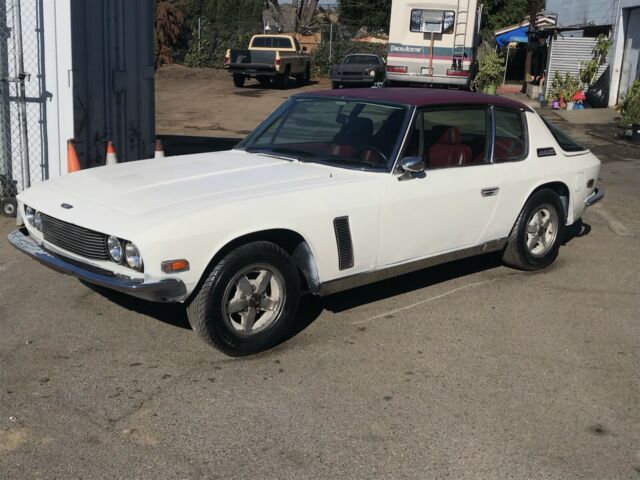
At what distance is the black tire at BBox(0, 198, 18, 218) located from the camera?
311 inches

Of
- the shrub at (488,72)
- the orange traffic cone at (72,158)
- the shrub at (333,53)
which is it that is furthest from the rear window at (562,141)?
the shrub at (333,53)

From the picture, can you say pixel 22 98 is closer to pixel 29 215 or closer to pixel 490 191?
pixel 29 215

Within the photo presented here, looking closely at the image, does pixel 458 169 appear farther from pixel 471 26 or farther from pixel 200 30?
pixel 200 30

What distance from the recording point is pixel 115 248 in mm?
4246

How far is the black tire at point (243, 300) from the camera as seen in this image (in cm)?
429

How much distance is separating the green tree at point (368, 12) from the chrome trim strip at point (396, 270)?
39738mm

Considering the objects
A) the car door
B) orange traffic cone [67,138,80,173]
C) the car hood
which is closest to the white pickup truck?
orange traffic cone [67,138,80,173]

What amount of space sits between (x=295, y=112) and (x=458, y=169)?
4.43ft

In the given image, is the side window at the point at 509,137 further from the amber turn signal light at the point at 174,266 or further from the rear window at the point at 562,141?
the amber turn signal light at the point at 174,266

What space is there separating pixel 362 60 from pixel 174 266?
26909 millimetres

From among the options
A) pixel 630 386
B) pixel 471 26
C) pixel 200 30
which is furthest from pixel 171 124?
pixel 200 30

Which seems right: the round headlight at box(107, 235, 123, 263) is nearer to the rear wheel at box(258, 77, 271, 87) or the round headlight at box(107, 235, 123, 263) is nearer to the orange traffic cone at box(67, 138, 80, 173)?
the orange traffic cone at box(67, 138, 80, 173)

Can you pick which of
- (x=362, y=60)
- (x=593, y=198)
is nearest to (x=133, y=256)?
(x=593, y=198)

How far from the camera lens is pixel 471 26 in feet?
78.0
